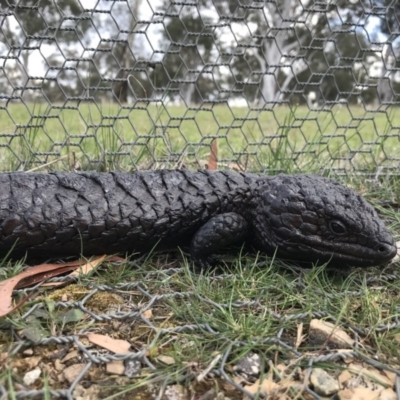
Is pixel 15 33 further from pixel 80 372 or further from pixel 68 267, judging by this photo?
pixel 80 372

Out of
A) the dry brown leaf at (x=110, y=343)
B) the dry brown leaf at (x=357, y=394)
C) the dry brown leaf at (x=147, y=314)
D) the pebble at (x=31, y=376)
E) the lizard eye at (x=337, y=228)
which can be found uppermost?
the lizard eye at (x=337, y=228)

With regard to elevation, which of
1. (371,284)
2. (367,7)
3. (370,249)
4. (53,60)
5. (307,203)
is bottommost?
(371,284)

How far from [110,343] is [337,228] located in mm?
774

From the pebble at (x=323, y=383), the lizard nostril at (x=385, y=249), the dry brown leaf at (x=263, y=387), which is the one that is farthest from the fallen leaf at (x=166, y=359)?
the lizard nostril at (x=385, y=249)

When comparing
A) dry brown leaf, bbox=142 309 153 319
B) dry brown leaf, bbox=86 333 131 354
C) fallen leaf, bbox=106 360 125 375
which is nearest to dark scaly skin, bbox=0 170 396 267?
dry brown leaf, bbox=142 309 153 319

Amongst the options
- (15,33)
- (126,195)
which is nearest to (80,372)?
(126,195)

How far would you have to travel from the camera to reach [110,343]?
1120 mm

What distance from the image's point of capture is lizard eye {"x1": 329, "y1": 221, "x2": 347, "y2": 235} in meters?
1.46

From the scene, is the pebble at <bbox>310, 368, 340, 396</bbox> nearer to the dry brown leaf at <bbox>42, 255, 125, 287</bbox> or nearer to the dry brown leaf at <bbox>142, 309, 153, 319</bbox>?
the dry brown leaf at <bbox>142, 309, 153, 319</bbox>

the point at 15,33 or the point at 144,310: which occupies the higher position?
the point at 15,33

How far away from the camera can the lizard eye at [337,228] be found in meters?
1.46

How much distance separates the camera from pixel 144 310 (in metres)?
1.25

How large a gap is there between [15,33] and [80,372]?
1793 millimetres

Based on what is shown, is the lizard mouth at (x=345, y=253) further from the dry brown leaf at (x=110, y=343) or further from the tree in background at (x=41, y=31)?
the tree in background at (x=41, y=31)
